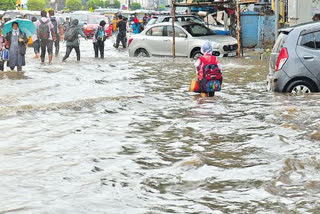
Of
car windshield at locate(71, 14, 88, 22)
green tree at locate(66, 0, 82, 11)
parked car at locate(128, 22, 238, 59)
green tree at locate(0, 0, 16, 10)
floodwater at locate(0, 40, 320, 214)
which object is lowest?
floodwater at locate(0, 40, 320, 214)

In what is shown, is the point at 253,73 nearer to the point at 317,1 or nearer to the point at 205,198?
the point at 317,1

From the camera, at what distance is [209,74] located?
1355 centimetres

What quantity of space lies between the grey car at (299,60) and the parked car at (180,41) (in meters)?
10.9

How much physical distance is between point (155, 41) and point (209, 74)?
11792mm

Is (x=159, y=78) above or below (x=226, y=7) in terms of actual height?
below

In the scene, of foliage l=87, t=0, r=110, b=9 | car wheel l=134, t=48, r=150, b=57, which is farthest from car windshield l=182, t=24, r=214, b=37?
foliage l=87, t=0, r=110, b=9

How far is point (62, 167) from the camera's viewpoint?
25.4 ft

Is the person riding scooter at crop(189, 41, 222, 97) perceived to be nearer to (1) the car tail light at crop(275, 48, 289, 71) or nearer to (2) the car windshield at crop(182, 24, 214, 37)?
(1) the car tail light at crop(275, 48, 289, 71)

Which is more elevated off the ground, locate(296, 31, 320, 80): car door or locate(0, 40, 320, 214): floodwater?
locate(296, 31, 320, 80): car door

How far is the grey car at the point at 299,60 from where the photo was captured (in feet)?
41.9

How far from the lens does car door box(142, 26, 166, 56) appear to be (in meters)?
25.0

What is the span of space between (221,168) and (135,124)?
11.3 feet

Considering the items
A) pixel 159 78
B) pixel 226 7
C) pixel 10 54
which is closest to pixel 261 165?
pixel 159 78

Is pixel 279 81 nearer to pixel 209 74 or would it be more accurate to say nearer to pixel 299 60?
pixel 299 60
